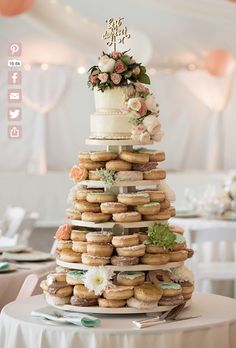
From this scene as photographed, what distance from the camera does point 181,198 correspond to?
12117 millimetres

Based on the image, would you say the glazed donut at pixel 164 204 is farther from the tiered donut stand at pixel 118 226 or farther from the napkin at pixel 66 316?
the napkin at pixel 66 316

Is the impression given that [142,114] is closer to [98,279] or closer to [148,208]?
[148,208]

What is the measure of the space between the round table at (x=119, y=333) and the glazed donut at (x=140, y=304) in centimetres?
6

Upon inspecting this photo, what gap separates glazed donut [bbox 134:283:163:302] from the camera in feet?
12.9

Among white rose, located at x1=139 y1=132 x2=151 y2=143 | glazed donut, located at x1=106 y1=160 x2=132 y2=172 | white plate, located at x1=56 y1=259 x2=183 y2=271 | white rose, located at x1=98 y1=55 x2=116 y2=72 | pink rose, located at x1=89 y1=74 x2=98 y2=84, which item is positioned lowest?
white plate, located at x1=56 y1=259 x2=183 y2=271

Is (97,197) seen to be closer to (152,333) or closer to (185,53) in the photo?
(152,333)

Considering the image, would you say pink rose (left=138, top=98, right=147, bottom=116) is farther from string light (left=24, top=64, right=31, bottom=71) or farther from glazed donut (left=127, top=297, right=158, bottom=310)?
string light (left=24, top=64, right=31, bottom=71)

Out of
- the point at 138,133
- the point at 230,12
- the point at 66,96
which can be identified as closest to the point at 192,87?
the point at 66,96

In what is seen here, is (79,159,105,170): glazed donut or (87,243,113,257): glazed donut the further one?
(79,159,105,170): glazed donut

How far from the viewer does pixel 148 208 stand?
4066mm

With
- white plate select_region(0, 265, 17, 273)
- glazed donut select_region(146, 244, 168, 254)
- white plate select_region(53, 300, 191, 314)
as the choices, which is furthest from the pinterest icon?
white plate select_region(53, 300, 191, 314)

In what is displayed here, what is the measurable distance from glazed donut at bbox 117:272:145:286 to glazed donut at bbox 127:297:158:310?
7 cm

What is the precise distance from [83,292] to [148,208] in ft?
1.50

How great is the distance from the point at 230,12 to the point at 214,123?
11.0 feet
